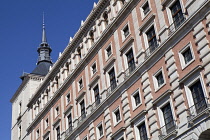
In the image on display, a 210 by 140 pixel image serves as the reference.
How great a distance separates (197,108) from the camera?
87.9 feet

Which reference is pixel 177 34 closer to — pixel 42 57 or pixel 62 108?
pixel 62 108

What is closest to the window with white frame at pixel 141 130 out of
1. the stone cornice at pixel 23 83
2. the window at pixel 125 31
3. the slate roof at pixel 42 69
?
the window at pixel 125 31

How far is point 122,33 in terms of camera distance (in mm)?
37406

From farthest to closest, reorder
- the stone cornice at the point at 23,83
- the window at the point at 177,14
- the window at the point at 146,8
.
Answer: the stone cornice at the point at 23,83
the window at the point at 146,8
the window at the point at 177,14

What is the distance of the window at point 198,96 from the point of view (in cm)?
2652

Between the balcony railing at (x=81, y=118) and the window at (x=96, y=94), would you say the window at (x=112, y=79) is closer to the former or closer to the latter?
the window at (x=96, y=94)

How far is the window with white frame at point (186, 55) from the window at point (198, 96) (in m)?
1.73

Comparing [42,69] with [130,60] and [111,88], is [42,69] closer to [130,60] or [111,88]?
[111,88]

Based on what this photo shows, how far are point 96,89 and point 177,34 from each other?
12.3 metres

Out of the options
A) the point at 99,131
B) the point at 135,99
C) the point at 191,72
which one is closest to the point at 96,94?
the point at 99,131

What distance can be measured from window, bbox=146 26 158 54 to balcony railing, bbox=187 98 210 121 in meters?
7.10

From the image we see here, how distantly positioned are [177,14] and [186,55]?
367cm

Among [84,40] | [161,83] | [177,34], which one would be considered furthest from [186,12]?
[84,40]

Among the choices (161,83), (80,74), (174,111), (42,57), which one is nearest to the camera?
(174,111)
